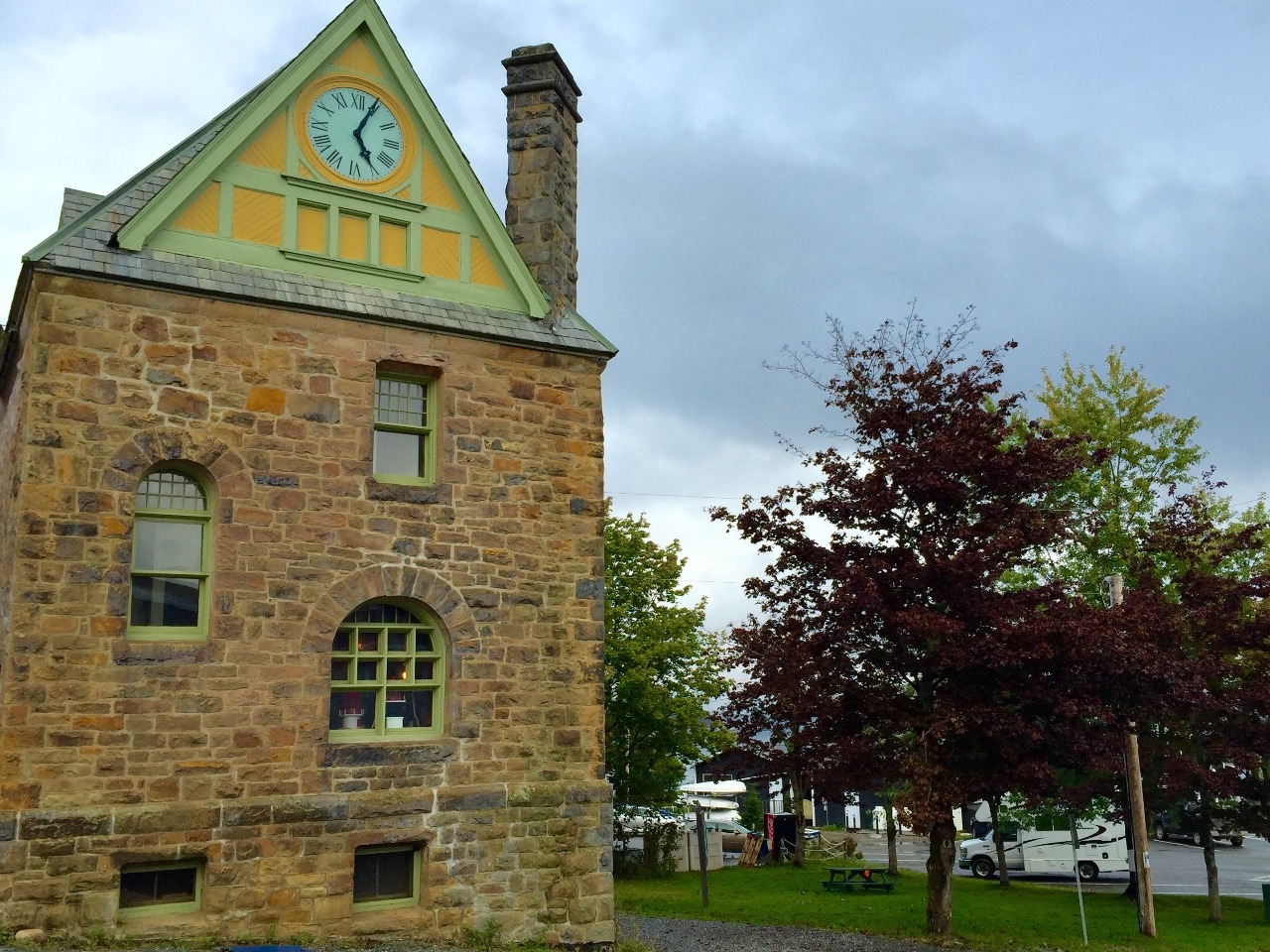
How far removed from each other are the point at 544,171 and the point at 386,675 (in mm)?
6914

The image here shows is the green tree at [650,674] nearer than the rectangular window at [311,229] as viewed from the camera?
No

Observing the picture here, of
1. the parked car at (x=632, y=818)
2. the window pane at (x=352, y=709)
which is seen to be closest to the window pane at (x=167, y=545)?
the window pane at (x=352, y=709)

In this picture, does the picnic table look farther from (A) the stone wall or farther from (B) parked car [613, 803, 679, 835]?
(A) the stone wall

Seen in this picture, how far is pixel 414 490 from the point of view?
13852 millimetres

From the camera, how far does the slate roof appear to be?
41.0 feet

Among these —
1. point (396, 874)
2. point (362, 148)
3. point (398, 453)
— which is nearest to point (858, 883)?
point (396, 874)

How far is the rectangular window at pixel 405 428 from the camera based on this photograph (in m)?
14.1

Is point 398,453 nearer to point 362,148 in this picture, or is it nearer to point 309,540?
point 309,540

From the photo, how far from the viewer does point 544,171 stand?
1584 centimetres

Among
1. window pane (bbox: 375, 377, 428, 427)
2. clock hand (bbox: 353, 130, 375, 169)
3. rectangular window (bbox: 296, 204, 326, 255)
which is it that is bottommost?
window pane (bbox: 375, 377, 428, 427)

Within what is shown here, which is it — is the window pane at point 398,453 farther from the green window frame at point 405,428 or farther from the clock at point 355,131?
the clock at point 355,131

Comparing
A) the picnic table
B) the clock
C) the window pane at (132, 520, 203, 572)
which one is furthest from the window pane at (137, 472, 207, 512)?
the picnic table

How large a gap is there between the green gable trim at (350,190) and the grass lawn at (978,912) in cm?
1145

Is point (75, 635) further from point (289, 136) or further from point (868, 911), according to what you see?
point (868, 911)
